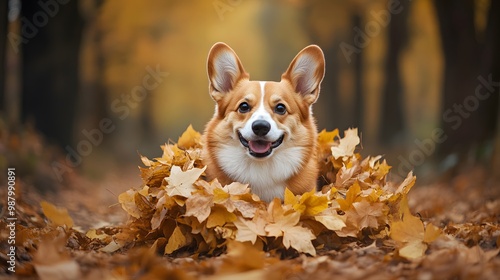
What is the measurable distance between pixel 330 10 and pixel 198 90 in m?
6.91

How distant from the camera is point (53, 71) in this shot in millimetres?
8062

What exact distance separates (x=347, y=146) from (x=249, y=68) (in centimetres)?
1282

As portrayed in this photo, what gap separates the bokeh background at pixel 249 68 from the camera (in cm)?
716

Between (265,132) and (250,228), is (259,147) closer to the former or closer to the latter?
(265,132)

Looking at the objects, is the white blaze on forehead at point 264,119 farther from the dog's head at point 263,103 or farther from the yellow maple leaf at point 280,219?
the yellow maple leaf at point 280,219

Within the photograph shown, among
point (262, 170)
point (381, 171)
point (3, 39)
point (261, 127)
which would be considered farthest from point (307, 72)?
point (3, 39)

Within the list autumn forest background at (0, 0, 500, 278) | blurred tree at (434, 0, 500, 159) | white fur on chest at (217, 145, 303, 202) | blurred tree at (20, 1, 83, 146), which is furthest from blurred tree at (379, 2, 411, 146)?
white fur on chest at (217, 145, 303, 202)

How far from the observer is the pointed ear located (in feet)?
11.4

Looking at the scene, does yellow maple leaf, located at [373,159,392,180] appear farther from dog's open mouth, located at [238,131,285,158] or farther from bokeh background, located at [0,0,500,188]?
bokeh background, located at [0,0,500,188]

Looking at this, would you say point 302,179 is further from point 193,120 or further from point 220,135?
point 193,120

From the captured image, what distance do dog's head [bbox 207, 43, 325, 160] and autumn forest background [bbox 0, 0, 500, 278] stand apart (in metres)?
1.29

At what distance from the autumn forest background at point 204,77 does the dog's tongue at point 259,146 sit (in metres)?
1.60

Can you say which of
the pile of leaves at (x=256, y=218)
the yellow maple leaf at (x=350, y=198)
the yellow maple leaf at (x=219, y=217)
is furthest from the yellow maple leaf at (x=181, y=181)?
the yellow maple leaf at (x=350, y=198)

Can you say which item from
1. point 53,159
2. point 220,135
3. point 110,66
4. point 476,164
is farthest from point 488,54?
point 110,66
